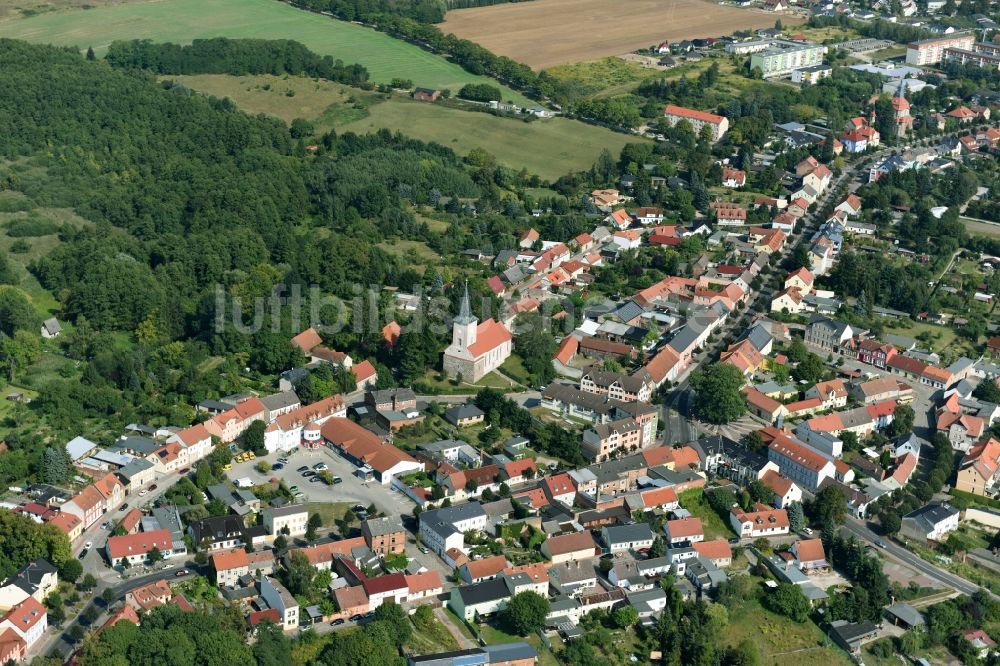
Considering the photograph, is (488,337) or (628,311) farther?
(628,311)

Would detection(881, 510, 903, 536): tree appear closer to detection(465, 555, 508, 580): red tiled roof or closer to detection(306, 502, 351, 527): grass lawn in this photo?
detection(465, 555, 508, 580): red tiled roof

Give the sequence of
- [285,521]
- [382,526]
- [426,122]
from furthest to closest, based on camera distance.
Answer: [426,122] → [285,521] → [382,526]

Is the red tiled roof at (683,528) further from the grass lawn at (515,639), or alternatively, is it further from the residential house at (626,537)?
the grass lawn at (515,639)

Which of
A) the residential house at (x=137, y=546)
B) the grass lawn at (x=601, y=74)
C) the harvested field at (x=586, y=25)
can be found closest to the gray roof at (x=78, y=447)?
the residential house at (x=137, y=546)

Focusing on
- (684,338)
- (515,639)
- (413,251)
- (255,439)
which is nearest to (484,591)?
(515,639)

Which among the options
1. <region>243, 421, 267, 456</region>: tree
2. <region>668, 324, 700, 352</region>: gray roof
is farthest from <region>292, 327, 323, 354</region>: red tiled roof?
<region>668, 324, 700, 352</region>: gray roof

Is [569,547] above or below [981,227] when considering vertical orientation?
below

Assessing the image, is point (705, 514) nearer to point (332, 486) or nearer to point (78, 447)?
point (332, 486)
